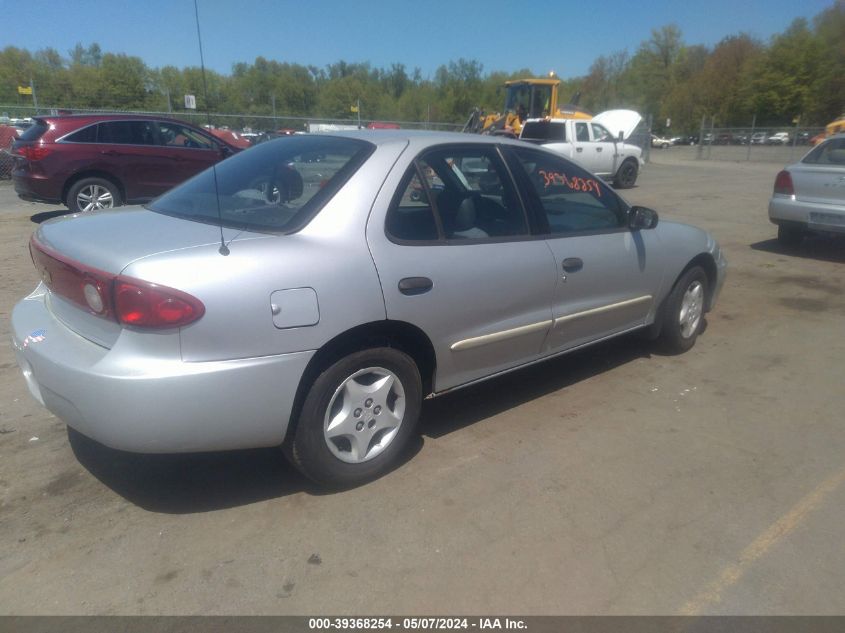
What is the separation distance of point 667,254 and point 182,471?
342cm

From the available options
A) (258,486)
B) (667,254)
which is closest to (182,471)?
(258,486)

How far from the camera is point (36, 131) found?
9.73 m

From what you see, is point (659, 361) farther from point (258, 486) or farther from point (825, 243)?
point (825, 243)

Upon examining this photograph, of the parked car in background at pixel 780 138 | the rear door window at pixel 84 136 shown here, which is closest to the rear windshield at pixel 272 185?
the rear door window at pixel 84 136

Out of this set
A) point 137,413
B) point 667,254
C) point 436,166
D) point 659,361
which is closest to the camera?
point 137,413

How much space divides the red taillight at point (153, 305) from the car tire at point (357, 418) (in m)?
0.63

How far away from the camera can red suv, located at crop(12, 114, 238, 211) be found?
9.56 meters

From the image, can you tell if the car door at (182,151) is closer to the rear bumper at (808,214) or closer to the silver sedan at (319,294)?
the silver sedan at (319,294)

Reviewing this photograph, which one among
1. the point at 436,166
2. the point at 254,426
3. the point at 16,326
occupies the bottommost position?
the point at 254,426

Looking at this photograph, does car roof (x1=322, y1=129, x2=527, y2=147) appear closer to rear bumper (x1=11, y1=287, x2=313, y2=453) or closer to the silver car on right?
rear bumper (x1=11, y1=287, x2=313, y2=453)

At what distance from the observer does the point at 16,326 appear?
309 cm

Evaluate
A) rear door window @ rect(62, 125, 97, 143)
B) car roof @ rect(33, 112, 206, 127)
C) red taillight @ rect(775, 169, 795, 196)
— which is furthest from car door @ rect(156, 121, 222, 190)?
red taillight @ rect(775, 169, 795, 196)

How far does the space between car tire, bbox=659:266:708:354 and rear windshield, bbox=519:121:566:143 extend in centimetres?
1291

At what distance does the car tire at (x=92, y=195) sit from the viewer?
973 centimetres
